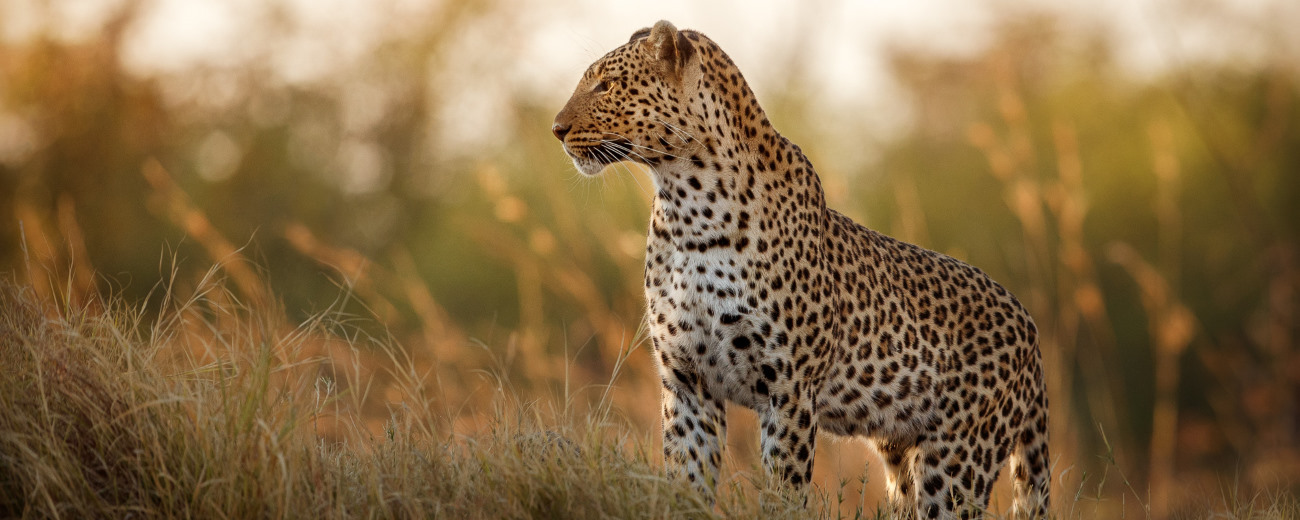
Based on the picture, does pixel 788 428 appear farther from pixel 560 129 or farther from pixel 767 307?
pixel 560 129

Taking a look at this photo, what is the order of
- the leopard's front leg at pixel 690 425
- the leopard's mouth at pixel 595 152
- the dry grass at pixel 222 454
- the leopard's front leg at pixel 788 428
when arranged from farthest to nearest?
the leopard's front leg at pixel 690 425, the leopard's front leg at pixel 788 428, the leopard's mouth at pixel 595 152, the dry grass at pixel 222 454

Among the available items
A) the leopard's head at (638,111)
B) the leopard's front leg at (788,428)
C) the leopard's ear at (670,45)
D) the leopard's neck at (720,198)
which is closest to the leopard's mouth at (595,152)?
the leopard's head at (638,111)

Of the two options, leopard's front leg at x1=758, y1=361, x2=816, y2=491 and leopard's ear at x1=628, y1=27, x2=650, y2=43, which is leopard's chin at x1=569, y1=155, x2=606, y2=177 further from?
leopard's front leg at x1=758, y1=361, x2=816, y2=491

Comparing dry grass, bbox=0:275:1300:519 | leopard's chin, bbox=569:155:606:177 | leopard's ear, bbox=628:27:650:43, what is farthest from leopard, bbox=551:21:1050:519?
dry grass, bbox=0:275:1300:519

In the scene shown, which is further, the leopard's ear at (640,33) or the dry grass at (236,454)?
the leopard's ear at (640,33)

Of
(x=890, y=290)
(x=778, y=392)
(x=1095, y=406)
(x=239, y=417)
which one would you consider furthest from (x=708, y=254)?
(x=1095, y=406)

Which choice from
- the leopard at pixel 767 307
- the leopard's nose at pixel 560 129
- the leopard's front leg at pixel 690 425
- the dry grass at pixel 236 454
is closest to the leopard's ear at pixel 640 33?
the leopard at pixel 767 307

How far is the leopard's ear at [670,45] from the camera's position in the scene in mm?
4395

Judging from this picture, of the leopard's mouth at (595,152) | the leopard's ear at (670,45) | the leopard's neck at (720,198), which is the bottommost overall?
the leopard's neck at (720,198)

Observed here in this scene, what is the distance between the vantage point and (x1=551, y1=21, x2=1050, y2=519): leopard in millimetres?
4398

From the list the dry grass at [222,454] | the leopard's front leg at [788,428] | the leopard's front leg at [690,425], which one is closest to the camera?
the dry grass at [222,454]

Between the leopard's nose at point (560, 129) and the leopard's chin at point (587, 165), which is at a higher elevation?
the leopard's nose at point (560, 129)

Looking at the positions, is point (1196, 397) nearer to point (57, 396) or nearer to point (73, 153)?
point (73, 153)

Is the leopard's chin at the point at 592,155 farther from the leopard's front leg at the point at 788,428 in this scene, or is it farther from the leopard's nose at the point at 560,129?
the leopard's front leg at the point at 788,428
